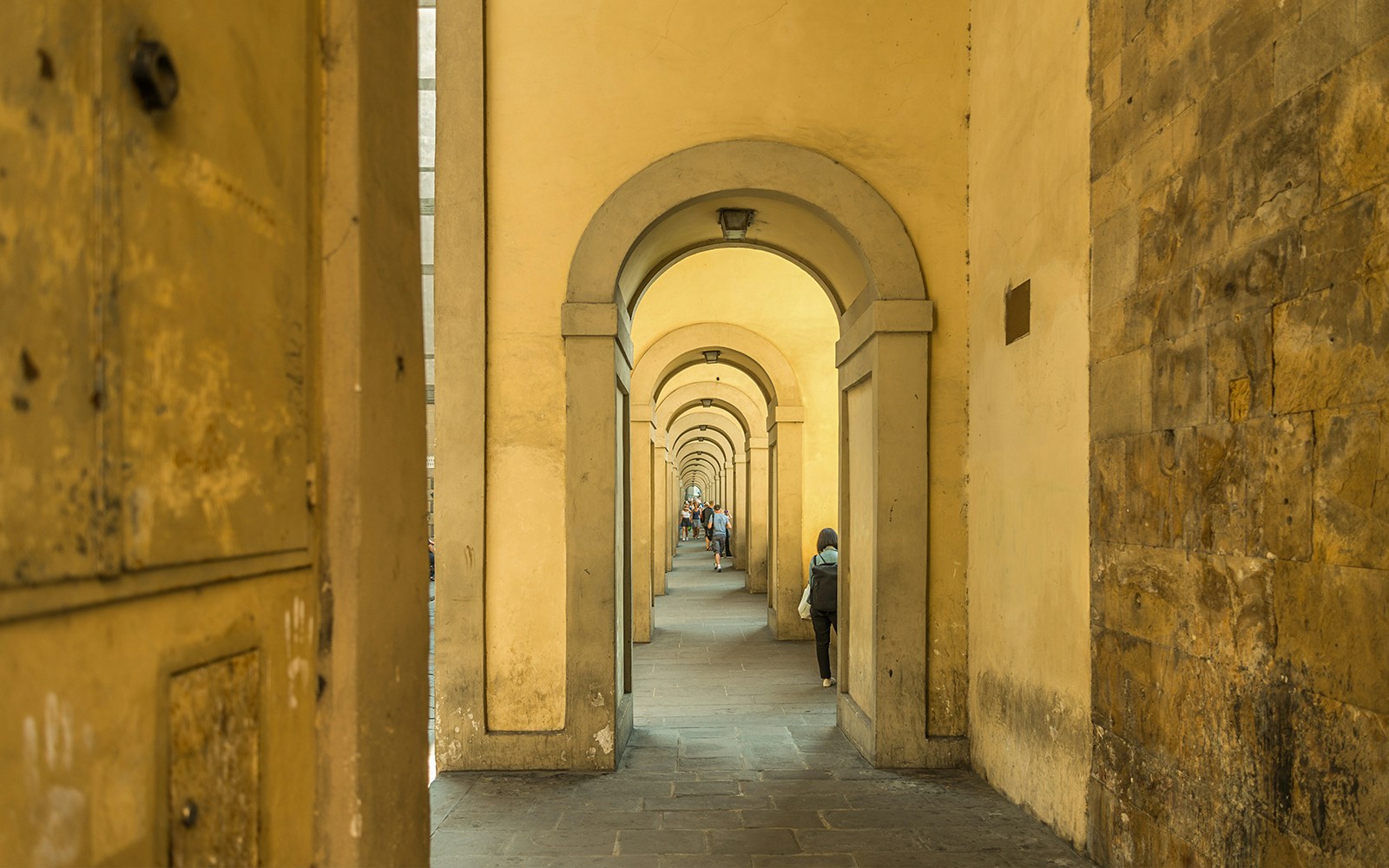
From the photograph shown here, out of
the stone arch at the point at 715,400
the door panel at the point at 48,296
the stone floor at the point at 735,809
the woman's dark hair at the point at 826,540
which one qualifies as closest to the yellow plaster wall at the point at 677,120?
the stone floor at the point at 735,809

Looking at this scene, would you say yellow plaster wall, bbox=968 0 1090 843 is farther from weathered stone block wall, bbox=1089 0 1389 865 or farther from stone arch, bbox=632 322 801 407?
stone arch, bbox=632 322 801 407

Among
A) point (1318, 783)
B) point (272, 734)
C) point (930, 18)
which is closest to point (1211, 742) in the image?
point (1318, 783)

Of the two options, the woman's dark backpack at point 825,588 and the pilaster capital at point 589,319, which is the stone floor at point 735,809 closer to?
the woman's dark backpack at point 825,588

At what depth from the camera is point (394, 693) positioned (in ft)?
7.72

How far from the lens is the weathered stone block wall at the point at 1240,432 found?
9.27 feet

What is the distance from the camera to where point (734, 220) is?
7.34 metres

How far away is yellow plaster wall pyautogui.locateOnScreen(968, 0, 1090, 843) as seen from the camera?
4.76 metres

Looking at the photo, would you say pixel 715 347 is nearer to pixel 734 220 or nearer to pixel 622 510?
pixel 734 220

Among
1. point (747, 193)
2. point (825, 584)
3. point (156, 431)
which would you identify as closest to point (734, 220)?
point (747, 193)

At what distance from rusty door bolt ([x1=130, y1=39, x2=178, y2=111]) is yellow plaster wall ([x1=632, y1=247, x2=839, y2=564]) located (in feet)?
36.6

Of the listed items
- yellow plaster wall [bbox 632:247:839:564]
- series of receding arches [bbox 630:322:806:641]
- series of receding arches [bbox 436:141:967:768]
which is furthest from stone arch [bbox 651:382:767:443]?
series of receding arches [bbox 436:141:967:768]

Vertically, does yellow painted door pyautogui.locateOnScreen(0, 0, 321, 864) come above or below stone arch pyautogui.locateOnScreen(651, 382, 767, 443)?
below

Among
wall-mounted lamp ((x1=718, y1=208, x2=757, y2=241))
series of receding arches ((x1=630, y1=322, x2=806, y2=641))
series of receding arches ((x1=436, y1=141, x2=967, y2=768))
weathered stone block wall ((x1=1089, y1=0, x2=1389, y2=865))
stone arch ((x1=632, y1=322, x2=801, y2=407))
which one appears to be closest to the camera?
weathered stone block wall ((x1=1089, y1=0, x2=1389, y2=865))

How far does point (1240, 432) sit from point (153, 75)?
351cm
